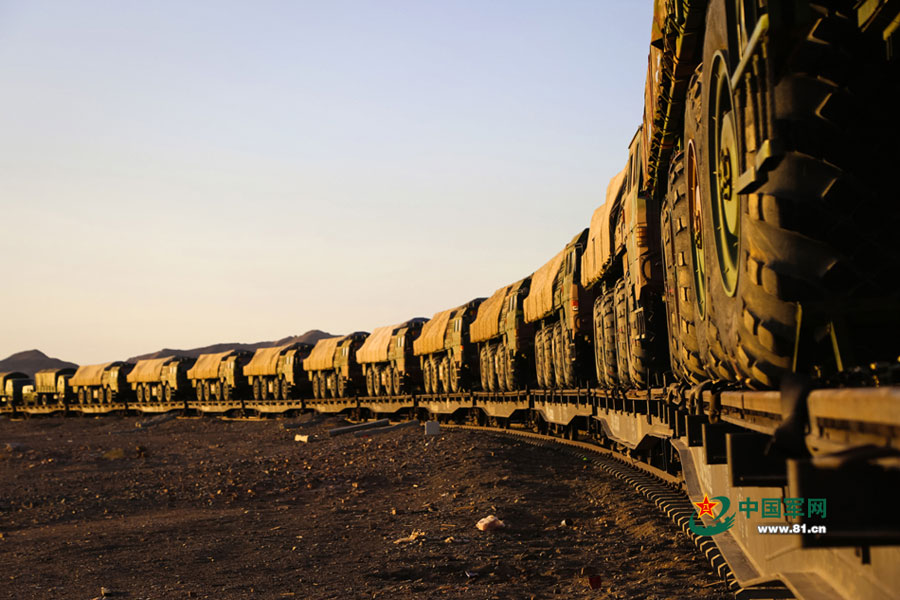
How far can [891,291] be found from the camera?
2.90 meters

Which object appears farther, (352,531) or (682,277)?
(352,531)

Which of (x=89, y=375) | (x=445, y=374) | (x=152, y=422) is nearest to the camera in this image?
(x=445, y=374)

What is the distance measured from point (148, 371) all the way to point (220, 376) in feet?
35.9

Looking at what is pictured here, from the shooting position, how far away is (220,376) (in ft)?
166

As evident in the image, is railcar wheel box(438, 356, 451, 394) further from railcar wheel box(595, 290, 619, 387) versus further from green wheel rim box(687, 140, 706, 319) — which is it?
green wheel rim box(687, 140, 706, 319)

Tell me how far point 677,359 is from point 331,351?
1402 inches

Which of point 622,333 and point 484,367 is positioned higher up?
point 622,333

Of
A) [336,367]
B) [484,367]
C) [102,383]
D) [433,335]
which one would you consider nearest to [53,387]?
[102,383]

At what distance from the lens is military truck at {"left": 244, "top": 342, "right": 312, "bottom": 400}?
43.8 m

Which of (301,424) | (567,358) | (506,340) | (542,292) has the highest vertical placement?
(542,292)

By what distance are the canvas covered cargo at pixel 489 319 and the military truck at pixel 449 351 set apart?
2.14 ft

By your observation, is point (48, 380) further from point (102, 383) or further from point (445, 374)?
point (445, 374)

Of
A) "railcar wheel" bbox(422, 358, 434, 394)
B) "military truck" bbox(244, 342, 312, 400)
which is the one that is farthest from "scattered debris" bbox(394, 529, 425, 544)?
"military truck" bbox(244, 342, 312, 400)

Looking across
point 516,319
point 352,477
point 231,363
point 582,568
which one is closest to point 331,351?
point 231,363
